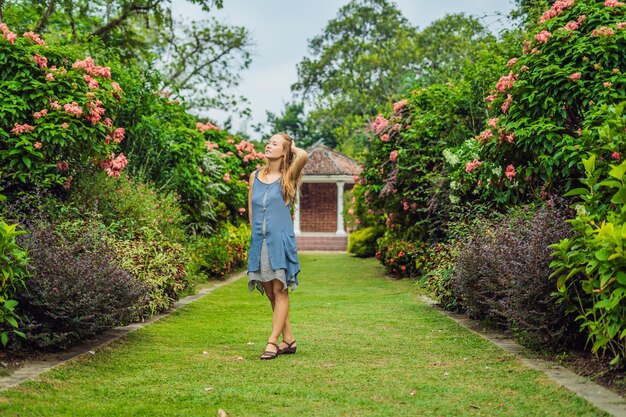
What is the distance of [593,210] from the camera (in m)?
5.79

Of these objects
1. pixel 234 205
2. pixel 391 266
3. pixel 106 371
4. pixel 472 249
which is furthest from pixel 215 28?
pixel 106 371

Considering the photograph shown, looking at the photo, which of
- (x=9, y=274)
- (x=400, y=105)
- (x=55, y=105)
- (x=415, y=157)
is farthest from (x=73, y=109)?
(x=400, y=105)

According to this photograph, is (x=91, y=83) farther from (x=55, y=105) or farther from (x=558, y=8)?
(x=558, y=8)

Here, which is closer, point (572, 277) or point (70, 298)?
point (572, 277)

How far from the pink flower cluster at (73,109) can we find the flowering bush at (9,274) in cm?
364

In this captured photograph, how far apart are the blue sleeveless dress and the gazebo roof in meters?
30.8

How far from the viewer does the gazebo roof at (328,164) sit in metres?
38.9

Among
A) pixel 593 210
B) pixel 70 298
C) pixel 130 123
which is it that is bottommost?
pixel 70 298

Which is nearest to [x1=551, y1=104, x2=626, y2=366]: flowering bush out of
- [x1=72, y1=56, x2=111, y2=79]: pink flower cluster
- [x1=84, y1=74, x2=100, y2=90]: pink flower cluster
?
[x1=84, y1=74, x2=100, y2=90]: pink flower cluster

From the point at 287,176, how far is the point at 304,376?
193cm

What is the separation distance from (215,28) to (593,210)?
28.3 metres

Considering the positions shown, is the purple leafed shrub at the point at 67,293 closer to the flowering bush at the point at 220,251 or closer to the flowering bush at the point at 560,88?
the flowering bush at the point at 560,88

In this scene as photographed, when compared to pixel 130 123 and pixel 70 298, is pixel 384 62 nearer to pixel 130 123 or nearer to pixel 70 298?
pixel 130 123

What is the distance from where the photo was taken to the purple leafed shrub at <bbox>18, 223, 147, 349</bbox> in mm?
6387
